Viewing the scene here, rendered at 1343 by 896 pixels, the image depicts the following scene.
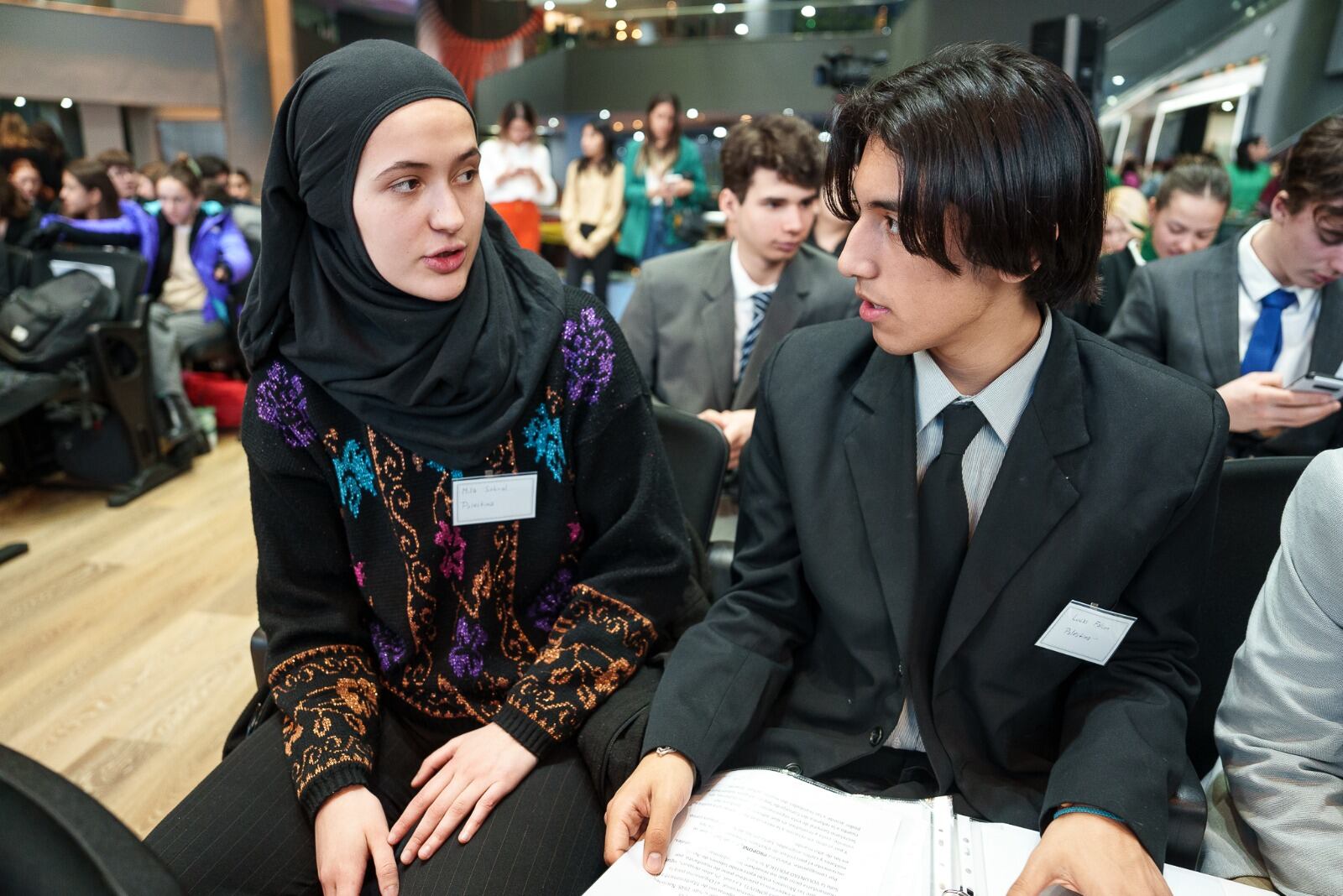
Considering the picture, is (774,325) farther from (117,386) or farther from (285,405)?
(117,386)

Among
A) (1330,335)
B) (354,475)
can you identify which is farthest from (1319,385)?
(354,475)

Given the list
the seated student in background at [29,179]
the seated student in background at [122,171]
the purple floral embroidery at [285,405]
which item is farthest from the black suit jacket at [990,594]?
the seated student in background at [122,171]

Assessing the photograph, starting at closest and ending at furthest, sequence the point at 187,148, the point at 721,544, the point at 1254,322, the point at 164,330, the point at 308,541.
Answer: the point at 308,541, the point at 721,544, the point at 1254,322, the point at 164,330, the point at 187,148

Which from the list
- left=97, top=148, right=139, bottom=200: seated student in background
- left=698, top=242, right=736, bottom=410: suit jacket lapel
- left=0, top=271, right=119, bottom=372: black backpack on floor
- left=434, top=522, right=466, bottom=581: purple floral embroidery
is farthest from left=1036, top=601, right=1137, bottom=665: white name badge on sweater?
left=97, top=148, right=139, bottom=200: seated student in background

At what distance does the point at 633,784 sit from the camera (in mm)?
1027

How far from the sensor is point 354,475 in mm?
1270

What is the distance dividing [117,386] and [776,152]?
10.5 feet

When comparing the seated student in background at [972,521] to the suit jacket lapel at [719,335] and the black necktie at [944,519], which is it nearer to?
the black necktie at [944,519]

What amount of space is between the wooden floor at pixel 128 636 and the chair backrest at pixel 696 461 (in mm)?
1497

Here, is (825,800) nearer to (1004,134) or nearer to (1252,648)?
(1252,648)

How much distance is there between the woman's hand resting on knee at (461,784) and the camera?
1.11 m

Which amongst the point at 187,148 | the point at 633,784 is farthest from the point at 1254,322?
the point at 187,148

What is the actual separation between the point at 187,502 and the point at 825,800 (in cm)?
386

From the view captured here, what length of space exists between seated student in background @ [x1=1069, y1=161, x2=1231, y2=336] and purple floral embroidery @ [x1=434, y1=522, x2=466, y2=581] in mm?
2364
